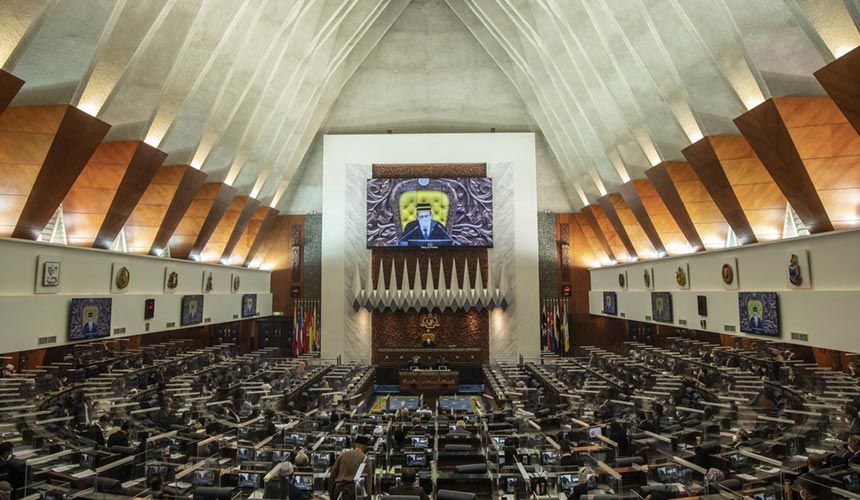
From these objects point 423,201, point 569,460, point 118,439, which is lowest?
point 569,460

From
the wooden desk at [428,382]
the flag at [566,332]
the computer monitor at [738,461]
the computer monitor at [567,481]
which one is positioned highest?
the flag at [566,332]

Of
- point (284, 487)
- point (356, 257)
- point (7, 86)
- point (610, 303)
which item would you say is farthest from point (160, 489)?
point (610, 303)

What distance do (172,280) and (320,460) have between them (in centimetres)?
1065

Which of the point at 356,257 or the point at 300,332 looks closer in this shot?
the point at 356,257

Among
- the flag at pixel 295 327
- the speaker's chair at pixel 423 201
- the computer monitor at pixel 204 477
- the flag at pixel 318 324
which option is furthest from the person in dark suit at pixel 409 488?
the flag at pixel 295 327

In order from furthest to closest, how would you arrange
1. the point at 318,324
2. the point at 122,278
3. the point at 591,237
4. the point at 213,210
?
the point at 591,237 → the point at 318,324 → the point at 213,210 → the point at 122,278

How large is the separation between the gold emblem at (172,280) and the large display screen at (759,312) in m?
15.9

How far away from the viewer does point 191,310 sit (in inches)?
684

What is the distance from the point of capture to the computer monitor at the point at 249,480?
269 inches

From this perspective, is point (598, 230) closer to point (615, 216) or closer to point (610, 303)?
point (615, 216)

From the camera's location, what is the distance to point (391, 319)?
24.6 metres

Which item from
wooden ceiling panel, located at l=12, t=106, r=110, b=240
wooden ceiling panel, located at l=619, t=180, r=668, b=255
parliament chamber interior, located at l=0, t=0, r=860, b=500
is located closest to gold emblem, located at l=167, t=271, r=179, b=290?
parliament chamber interior, located at l=0, t=0, r=860, b=500

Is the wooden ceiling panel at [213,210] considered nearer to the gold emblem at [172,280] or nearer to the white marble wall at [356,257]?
the gold emblem at [172,280]

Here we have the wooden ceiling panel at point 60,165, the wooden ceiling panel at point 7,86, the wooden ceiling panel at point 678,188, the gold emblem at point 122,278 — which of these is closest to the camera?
the wooden ceiling panel at point 7,86
